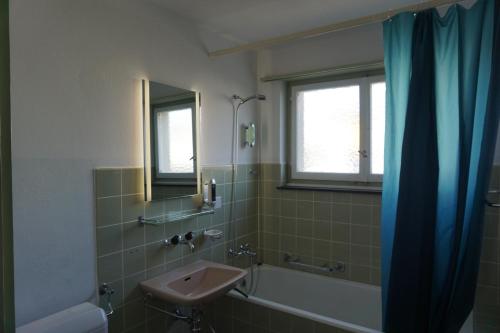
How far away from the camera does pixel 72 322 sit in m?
1.52

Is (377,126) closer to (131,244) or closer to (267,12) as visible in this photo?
(267,12)

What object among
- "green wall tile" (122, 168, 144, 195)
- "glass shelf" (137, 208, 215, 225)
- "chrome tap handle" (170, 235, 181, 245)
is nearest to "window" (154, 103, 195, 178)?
"green wall tile" (122, 168, 144, 195)

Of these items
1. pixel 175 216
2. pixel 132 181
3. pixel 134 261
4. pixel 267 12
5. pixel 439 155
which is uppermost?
pixel 267 12

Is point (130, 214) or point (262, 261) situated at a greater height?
point (130, 214)

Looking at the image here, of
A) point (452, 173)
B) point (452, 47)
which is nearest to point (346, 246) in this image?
point (452, 173)

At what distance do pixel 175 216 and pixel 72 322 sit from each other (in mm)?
885

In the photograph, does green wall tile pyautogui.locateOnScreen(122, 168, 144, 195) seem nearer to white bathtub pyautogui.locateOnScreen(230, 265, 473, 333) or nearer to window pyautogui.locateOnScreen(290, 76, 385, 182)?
white bathtub pyautogui.locateOnScreen(230, 265, 473, 333)

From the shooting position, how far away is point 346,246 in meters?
2.80

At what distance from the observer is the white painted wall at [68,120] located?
1.54 metres

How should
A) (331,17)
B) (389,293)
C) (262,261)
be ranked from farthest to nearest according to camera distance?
(262,261) → (331,17) → (389,293)

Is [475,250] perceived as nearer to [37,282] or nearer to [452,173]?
[452,173]

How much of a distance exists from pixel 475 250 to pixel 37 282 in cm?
215

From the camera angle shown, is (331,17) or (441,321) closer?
(441,321)

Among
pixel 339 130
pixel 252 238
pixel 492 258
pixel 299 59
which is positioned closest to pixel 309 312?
pixel 252 238
